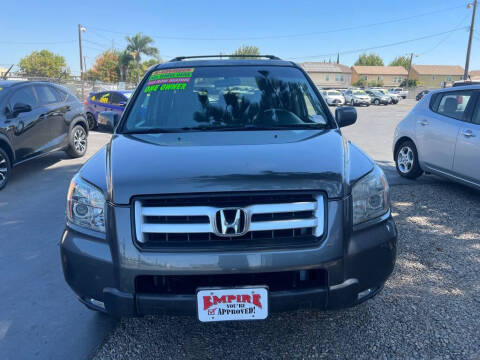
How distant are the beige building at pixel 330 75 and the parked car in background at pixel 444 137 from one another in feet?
271

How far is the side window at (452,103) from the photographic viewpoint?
5473 millimetres

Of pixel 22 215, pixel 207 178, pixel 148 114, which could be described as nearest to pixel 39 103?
pixel 22 215

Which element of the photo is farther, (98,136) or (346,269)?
(98,136)

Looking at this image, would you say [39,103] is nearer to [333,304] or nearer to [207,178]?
[207,178]

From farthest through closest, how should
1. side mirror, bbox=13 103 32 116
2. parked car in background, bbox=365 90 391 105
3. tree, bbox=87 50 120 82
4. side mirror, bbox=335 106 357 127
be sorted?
tree, bbox=87 50 120 82
parked car in background, bbox=365 90 391 105
side mirror, bbox=13 103 32 116
side mirror, bbox=335 106 357 127

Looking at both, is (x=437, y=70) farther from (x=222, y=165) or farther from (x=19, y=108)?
(x=222, y=165)

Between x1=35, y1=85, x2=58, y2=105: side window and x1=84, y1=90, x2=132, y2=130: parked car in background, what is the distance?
4.86 meters

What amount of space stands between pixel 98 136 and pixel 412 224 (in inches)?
414

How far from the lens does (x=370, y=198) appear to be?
2.23m

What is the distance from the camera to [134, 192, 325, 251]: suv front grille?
1964 mm

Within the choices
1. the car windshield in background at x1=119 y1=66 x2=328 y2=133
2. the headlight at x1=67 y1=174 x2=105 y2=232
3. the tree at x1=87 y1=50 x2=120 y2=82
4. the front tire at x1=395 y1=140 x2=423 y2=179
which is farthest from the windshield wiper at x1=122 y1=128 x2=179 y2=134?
the tree at x1=87 y1=50 x2=120 y2=82

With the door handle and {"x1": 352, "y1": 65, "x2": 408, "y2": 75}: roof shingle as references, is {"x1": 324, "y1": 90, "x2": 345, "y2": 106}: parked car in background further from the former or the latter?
{"x1": 352, "y1": 65, "x2": 408, "y2": 75}: roof shingle

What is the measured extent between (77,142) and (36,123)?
1647 mm

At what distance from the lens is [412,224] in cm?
455
